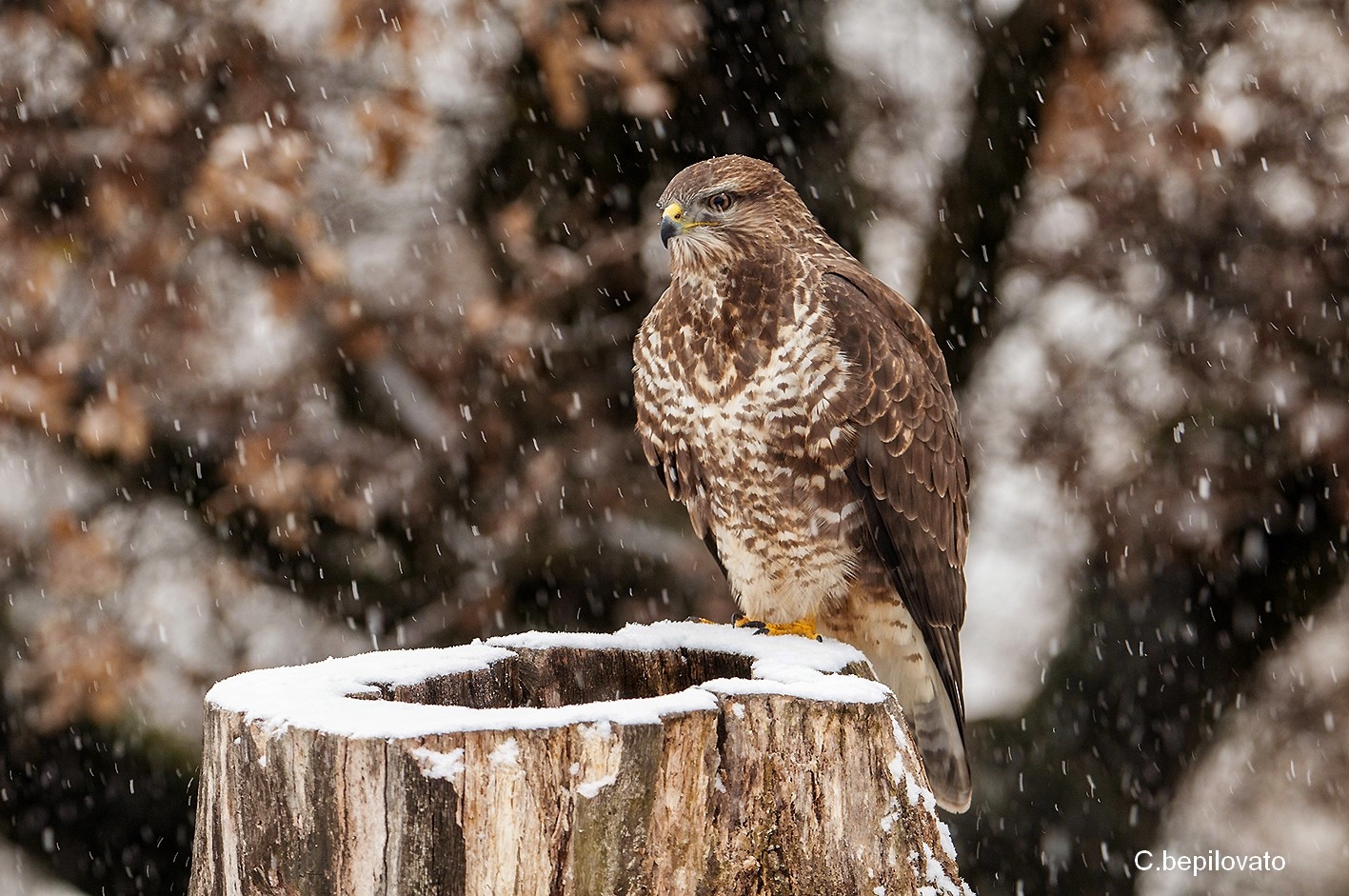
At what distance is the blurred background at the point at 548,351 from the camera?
6.14m

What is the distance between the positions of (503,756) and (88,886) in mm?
4545

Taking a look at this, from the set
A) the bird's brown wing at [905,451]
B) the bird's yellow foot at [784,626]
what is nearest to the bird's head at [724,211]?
the bird's brown wing at [905,451]

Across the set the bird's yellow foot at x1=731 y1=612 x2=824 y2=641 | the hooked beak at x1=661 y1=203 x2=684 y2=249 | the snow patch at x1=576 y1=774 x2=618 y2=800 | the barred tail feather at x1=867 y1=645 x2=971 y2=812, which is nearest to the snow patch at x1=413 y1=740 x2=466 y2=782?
the snow patch at x1=576 y1=774 x2=618 y2=800

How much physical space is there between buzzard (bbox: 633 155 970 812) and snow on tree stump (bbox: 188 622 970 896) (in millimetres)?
1234

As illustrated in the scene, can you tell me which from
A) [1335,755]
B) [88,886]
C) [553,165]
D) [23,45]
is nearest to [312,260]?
[553,165]

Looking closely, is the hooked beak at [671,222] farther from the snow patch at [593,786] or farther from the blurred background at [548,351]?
the blurred background at [548,351]

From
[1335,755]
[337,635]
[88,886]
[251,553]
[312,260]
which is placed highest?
[312,260]

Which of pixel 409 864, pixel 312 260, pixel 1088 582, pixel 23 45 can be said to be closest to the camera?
pixel 409 864

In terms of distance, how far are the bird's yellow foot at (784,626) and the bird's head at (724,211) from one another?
1.05m

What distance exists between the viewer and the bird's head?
396 centimetres

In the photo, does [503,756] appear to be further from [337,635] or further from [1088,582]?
[1088,582]

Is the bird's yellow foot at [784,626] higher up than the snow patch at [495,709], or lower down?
lower down

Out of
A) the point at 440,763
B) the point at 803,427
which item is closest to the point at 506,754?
the point at 440,763

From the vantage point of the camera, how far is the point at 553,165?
652 centimetres
